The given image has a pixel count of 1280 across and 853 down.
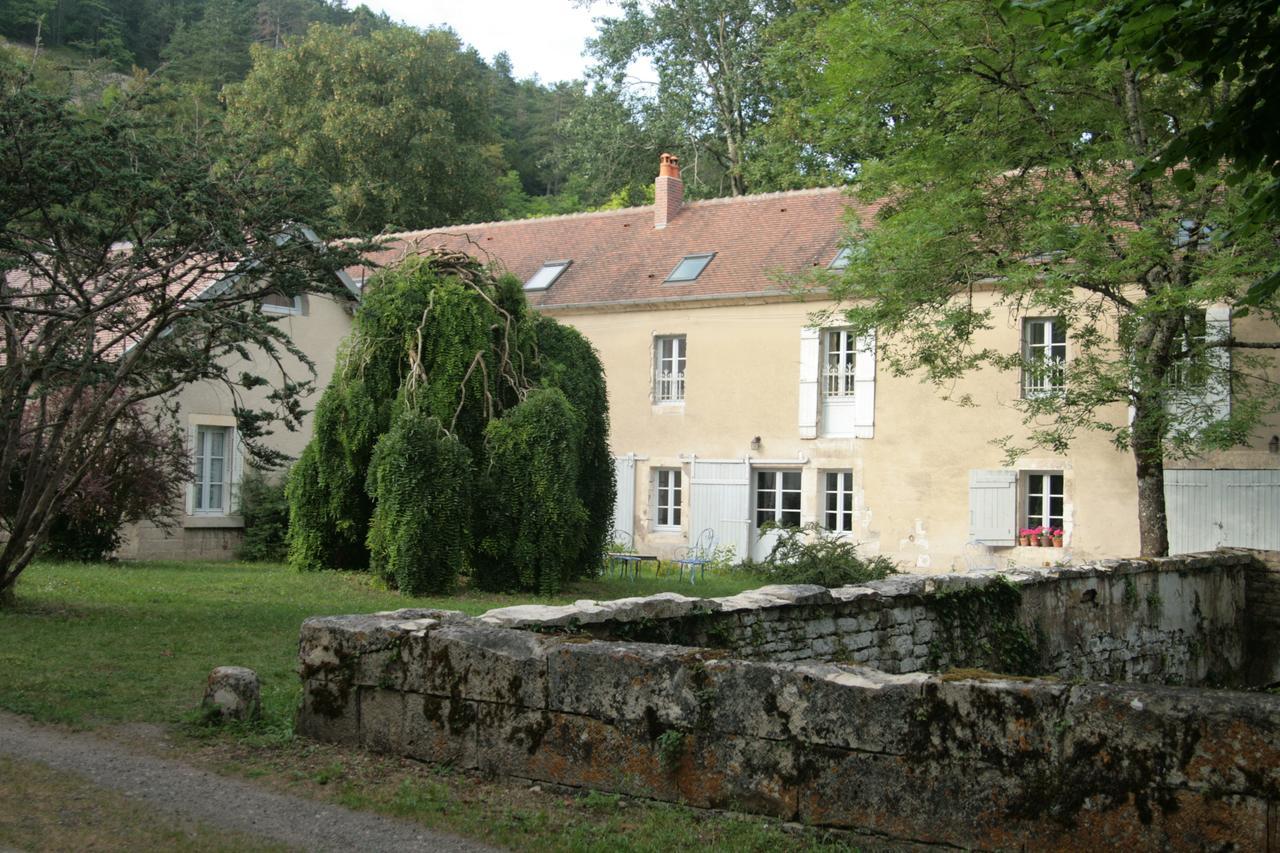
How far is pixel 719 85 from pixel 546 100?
23.8m

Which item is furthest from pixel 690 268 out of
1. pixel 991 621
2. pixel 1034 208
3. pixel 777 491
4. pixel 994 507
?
pixel 991 621

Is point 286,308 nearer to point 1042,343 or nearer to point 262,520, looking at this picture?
point 262,520

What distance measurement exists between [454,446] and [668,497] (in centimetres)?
873

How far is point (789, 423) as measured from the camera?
70.7ft

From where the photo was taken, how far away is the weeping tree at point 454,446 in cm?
1461

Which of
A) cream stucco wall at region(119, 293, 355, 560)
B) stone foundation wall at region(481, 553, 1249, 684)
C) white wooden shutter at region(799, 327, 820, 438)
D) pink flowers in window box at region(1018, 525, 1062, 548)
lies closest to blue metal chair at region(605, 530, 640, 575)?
white wooden shutter at region(799, 327, 820, 438)

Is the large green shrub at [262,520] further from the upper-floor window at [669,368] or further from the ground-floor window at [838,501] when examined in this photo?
the ground-floor window at [838,501]

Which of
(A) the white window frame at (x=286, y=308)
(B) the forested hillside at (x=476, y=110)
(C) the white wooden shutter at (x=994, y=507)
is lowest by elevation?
(C) the white wooden shutter at (x=994, y=507)

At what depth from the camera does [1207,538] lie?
59.0 feet

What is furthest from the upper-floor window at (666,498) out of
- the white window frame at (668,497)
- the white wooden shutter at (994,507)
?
the white wooden shutter at (994,507)

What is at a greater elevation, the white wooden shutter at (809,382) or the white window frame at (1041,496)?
the white wooden shutter at (809,382)

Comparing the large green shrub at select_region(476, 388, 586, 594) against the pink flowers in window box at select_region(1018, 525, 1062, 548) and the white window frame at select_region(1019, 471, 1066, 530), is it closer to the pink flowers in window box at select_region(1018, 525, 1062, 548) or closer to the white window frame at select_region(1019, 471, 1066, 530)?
the pink flowers in window box at select_region(1018, 525, 1062, 548)

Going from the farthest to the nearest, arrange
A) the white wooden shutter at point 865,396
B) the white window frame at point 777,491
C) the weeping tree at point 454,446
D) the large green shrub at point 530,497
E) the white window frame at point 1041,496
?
the white window frame at point 777,491
the white wooden shutter at point 865,396
the white window frame at point 1041,496
the large green shrub at point 530,497
the weeping tree at point 454,446

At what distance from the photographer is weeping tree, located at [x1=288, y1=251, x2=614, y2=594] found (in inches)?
575
